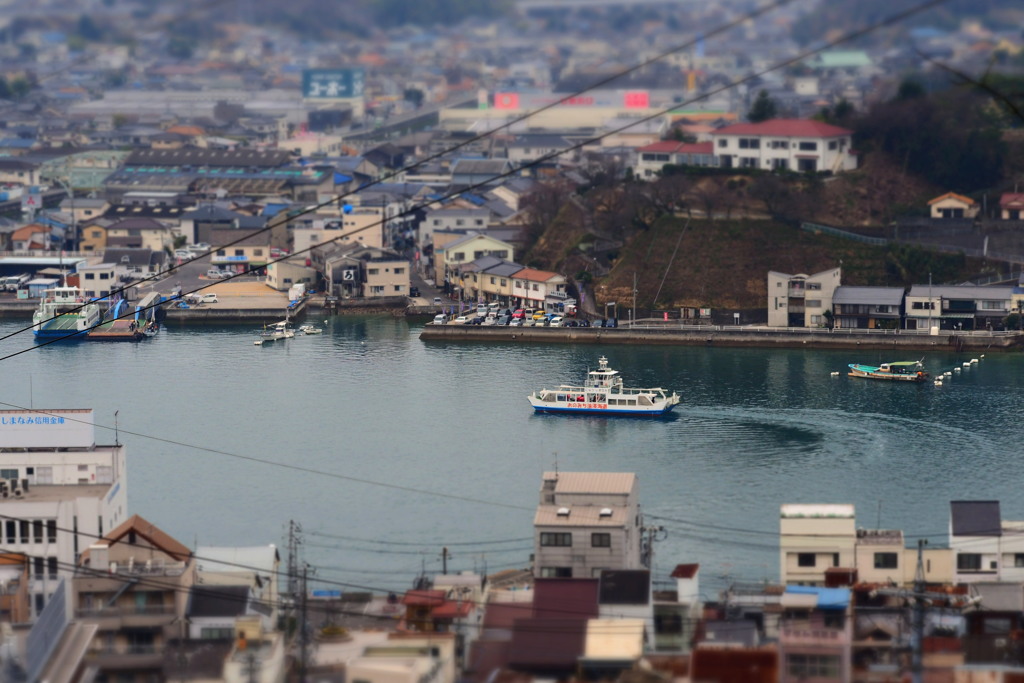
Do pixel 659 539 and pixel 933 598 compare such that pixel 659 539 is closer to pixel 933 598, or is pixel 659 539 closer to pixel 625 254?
pixel 933 598

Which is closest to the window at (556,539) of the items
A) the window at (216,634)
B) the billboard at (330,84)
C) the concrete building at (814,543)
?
the concrete building at (814,543)

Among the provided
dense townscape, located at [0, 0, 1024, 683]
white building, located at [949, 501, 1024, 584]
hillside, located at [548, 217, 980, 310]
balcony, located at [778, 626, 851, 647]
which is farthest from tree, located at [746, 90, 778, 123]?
balcony, located at [778, 626, 851, 647]

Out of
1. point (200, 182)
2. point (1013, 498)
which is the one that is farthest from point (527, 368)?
point (200, 182)

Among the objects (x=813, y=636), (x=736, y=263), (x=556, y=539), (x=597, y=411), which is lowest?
(x=813, y=636)

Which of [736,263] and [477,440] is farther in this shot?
[736,263]

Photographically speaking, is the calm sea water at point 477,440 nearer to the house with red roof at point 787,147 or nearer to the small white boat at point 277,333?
the small white boat at point 277,333

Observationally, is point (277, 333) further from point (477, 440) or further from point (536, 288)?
point (477, 440)

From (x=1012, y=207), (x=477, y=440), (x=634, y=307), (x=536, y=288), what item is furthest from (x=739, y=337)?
(x=477, y=440)
